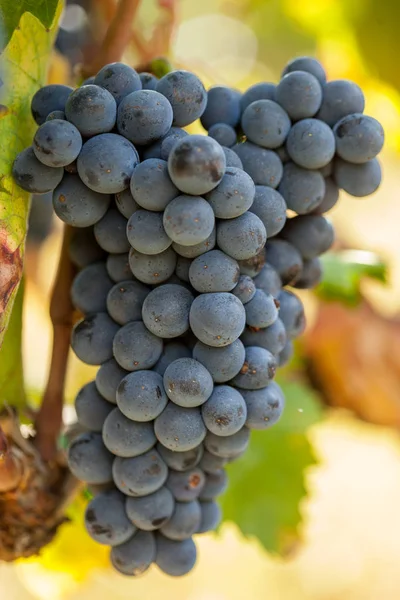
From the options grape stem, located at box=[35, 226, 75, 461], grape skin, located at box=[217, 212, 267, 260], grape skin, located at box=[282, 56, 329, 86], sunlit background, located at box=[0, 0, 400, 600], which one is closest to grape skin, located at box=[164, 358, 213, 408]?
grape skin, located at box=[217, 212, 267, 260]

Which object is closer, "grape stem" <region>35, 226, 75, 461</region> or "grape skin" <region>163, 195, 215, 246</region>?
"grape skin" <region>163, 195, 215, 246</region>

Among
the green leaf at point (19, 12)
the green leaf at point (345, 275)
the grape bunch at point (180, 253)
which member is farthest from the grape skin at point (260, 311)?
the green leaf at point (345, 275)

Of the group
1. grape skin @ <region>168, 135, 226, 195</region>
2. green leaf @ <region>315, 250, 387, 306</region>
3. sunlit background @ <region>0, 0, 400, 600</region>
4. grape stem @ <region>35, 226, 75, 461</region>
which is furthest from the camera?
sunlit background @ <region>0, 0, 400, 600</region>

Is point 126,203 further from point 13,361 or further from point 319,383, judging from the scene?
point 319,383

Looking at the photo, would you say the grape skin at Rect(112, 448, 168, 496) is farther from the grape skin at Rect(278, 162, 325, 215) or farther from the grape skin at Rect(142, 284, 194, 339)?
the grape skin at Rect(278, 162, 325, 215)

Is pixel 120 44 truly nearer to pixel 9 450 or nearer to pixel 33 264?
pixel 9 450

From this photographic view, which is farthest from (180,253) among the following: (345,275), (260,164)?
(345,275)

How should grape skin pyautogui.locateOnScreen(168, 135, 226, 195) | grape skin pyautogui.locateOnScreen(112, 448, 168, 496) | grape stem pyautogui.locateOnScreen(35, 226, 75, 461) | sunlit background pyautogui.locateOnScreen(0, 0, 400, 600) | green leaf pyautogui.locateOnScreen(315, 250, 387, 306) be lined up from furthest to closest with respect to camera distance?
1. sunlit background pyautogui.locateOnScreen(0, 0, 400, 600)
2. green leaf pyautogui.locateOnScreen(315, 250, 387, 306)
3. grape stem pyautogui.locateOnScreen(35, 226, 75, 461)
4. grape skin pyautogui.locateOnScreen(112, 448, 168, 496)
5. grape skin pyautogui.locateOnScreen(168, 135, 226, 195)
